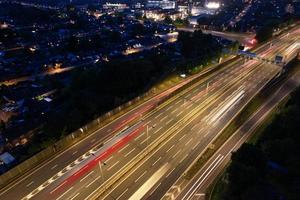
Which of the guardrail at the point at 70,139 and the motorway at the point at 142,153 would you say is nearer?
the motorway at the point at 142,153

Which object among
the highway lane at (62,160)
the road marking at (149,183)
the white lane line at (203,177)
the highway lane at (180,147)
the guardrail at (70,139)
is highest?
the guardrail at (70,139)

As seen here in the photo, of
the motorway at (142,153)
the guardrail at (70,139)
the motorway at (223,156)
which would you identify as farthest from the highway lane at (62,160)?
the motorway at (223,156)

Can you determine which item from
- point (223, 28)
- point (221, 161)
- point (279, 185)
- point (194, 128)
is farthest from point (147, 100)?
point (223, 28)

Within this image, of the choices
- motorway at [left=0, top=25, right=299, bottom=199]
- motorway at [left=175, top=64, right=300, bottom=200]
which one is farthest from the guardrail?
motorway at [left=175, top=64, right=300, bottom=200]

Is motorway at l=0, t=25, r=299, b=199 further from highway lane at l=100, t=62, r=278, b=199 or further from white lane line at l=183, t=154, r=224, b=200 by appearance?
white lane line at l=183, t=154, r=224, b=200

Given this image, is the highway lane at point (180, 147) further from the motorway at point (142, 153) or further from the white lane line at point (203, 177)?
the white lane line at point (203, 177)

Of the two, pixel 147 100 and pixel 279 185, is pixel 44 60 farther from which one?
pixel 279 185

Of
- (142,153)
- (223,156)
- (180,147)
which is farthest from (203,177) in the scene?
(142,153)
